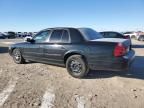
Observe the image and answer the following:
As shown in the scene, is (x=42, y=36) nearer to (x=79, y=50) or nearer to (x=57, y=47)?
(x=57, y=47)

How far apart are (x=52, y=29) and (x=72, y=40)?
1166 mm

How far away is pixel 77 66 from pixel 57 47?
1.03m

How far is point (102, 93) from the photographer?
5090mm

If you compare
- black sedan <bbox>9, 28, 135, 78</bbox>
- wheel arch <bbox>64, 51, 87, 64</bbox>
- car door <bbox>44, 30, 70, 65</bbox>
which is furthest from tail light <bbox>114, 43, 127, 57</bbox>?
car door <bbox>44, 30, 70, 65</bbox>

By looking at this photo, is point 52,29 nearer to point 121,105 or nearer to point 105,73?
point 105,73

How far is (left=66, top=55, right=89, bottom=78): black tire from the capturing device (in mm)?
6355

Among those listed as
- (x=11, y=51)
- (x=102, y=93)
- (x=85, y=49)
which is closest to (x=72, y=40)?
(x=85, y=49)

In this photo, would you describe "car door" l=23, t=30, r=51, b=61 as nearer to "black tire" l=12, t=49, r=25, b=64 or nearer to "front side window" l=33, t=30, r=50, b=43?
"front side window" l=33, t=30, r=50, b=43

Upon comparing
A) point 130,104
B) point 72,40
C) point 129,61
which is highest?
point 72,40

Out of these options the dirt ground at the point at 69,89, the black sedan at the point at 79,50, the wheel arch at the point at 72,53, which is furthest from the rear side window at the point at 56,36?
the dirt ground at the point at 69,89

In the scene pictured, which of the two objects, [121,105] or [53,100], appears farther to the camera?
[53,100]

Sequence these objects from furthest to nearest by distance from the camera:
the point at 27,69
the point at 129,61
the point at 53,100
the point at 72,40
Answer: the point at 27,69 → the point at 72,40 → the point at 129,61 → the point at 53,100

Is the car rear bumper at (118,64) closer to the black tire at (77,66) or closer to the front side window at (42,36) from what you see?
the black tire at (77,66)

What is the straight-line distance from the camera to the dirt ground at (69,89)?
175 inches
